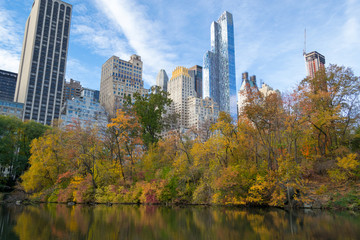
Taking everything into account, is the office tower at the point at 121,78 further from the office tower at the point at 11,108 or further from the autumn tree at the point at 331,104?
the autumn tree at the point at 331,104

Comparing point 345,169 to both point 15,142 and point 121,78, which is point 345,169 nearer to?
point 15,142

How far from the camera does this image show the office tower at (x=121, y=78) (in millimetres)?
131625

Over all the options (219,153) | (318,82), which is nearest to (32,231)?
(219,153)

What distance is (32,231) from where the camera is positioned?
37.9 ft

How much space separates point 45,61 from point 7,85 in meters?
63.4

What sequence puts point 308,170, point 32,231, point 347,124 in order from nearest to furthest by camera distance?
point 32,231 < point 308,170 < point 347,124

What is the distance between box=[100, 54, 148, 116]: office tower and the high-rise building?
23.7 meters

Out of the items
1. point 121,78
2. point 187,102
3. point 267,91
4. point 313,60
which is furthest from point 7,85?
point 313,60

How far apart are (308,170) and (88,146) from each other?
83.5 ft

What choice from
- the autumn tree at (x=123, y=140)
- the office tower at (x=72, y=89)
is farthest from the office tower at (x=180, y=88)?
the autumn tree at (x=123, y=140)

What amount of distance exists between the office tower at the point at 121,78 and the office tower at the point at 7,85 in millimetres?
80538

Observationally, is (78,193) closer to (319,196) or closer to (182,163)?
(182,163)

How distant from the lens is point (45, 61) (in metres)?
137

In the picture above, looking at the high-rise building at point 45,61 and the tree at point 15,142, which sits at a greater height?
the high-rise building at point 45,61
